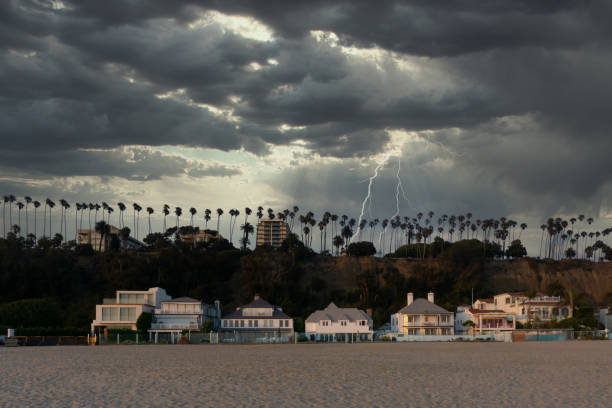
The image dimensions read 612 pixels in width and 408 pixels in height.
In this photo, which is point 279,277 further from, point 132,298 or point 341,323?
point 132,298

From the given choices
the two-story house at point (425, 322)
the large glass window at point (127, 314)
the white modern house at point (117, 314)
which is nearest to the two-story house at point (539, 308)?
the two-story house at point (425, 322)

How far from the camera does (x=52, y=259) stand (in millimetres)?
124938

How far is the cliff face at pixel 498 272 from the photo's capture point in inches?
5719

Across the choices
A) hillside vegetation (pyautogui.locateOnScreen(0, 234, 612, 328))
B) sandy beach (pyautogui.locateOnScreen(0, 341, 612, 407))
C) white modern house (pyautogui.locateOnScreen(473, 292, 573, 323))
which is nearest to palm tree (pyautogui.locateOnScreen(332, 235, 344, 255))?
hillside vegetation (pyautogui.locateOnScreen(0, 234, 612, 328))

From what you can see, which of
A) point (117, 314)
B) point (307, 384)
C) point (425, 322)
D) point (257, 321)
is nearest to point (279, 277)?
point (257, 321)

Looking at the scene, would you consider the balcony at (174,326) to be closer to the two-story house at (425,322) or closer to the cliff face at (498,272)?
the two-story house at (425,322)

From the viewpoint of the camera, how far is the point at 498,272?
15275 centimetres

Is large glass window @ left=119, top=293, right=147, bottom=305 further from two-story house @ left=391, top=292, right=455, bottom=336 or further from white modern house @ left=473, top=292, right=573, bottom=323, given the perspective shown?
white modern house @ left=473, top=292, right=573, bottom=323

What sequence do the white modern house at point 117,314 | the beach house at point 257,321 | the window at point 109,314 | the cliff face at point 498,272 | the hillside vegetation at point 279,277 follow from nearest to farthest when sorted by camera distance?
the white modern house at point 117,314, the window at point 109,314, the beach house at point 257,321, the hillside vegetation at point 279,277, the cliff face at point 498,272

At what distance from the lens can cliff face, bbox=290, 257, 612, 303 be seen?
A: 145250mm

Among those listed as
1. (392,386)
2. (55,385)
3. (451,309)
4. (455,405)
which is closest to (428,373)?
(392,386)

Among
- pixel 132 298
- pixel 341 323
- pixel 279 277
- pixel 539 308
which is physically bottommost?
pixel 341 323

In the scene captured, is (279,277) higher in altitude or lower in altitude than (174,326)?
higher

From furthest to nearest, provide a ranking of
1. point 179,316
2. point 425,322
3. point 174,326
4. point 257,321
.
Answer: point 425,322 → point 257,321 → point 179,316 → point 174,326
